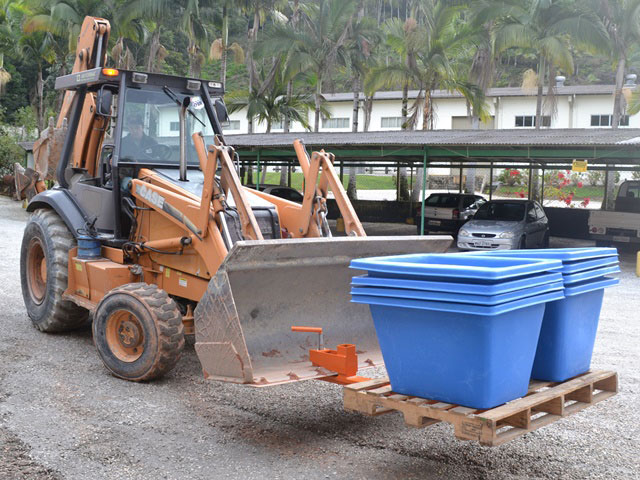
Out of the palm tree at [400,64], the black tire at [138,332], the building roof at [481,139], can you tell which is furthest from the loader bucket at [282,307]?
the palm tree at [400,64]

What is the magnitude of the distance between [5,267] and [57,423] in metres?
9.37

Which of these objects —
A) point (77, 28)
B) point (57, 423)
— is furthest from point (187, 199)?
point (77, 28)

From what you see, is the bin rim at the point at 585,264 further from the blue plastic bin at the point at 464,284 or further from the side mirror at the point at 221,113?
the side mirror at the point at 221,113

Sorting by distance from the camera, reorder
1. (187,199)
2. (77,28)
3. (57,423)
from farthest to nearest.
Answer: (77,28) < (187,199) < (57,423)

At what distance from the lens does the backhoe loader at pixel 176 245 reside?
20.7 ft

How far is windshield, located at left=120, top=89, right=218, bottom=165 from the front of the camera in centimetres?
794

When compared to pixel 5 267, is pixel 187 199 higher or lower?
higher

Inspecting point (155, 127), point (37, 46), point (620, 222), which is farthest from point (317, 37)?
point (155, 127)

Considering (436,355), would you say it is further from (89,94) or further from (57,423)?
(89,94)

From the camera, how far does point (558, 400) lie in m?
4.74

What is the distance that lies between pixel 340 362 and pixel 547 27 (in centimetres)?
2530

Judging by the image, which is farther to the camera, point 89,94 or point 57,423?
point 89,94

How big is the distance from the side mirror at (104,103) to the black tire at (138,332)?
1820mm

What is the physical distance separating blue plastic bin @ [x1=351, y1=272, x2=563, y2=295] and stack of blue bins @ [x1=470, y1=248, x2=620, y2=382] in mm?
279
